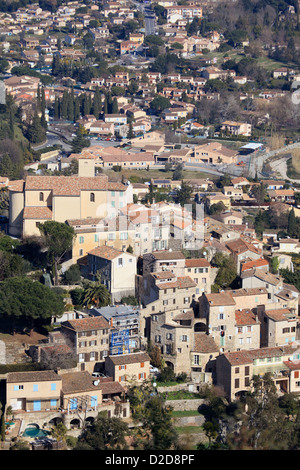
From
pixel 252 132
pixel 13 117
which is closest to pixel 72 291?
pixel 13 117

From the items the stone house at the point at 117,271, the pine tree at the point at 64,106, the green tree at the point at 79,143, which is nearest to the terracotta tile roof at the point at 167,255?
the stone house at the point at 117,271

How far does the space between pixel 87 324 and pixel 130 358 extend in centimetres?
179

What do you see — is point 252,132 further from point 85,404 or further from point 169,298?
point 85,404

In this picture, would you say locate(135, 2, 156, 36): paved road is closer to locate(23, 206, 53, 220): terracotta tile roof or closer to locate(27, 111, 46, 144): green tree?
locate(27, 111, 46, 144): green tree

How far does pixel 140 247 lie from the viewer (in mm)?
36562

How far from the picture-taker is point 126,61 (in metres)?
88.2

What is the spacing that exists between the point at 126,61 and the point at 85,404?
62.7 metres

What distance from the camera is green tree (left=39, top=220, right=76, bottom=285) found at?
35375mm

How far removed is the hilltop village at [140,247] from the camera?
102 ft

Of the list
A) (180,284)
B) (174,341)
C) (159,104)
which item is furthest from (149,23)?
(174,341)

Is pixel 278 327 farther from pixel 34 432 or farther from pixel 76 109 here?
pixel 76 109

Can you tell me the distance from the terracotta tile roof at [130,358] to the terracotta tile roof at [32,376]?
81.0 inches

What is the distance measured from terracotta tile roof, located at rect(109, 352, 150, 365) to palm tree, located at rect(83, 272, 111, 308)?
3.07m

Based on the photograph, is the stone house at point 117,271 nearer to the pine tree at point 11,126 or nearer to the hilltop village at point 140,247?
the hilltop village at point 140,247
